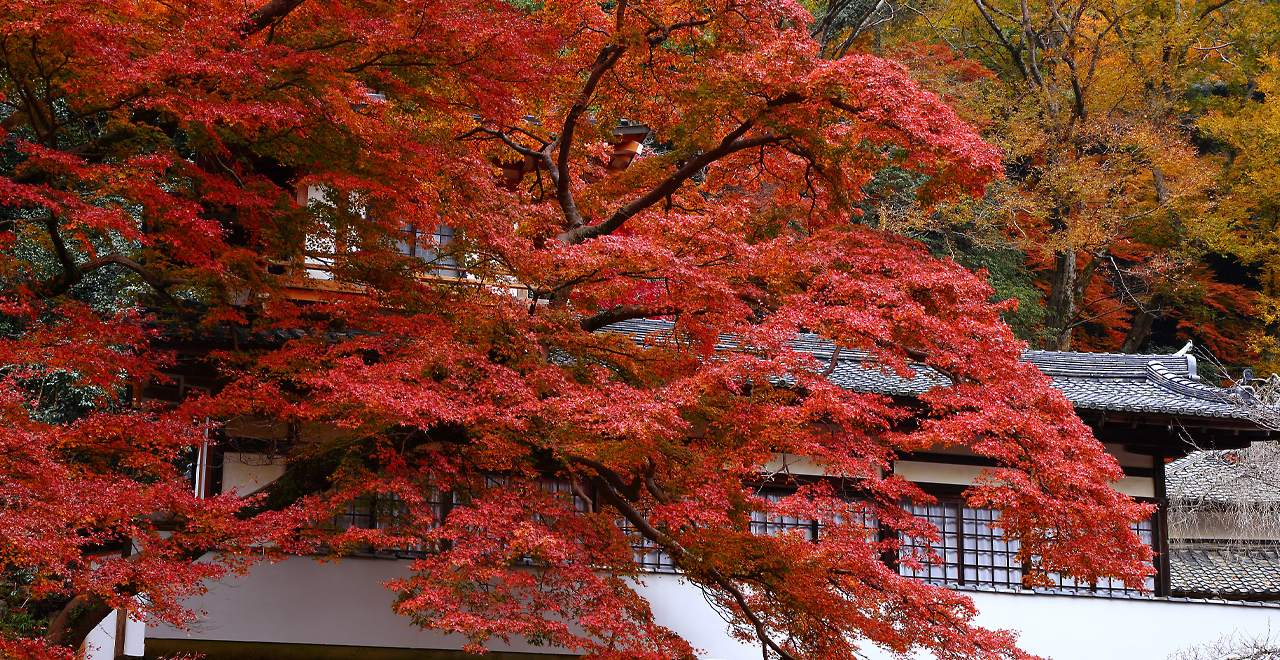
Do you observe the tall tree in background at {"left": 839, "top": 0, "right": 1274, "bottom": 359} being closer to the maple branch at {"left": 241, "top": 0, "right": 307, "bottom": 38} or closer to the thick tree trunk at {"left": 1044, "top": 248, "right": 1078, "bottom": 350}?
the thick tree trunk at {"left": 1044, "top": 248, "right": 1078, "bottom": 350}

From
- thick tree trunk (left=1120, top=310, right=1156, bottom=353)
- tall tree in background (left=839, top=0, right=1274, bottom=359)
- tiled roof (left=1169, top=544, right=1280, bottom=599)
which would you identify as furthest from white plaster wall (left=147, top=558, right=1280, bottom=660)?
thick tree trunk (left=1120, top=310, right=1156, bottom=353)

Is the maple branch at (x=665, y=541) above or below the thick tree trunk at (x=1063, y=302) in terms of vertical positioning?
below

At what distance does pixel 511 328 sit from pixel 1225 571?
34.9 feet

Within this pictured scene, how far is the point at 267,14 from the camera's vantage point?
7305 mm

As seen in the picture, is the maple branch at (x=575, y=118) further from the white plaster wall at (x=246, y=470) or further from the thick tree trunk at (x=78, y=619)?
the thick tree trunk at (x=78, y=619)

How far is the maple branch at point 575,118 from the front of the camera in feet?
29.1

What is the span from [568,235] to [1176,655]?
8345 millimetres

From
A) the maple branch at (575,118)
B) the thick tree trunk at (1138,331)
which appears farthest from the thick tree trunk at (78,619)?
the thick tree trunk at (1138,331)

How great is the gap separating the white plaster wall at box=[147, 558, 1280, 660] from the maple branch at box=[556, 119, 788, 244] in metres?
4.10

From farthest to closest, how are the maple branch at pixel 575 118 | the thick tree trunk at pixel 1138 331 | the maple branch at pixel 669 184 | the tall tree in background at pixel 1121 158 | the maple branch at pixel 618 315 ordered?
the thick tree trunk at pixel 1138 331, the tall tree in background at pixel 1121 158, the maple branch at pixel 575 118, the maple branch at pixel 669 184, the maple branch at pixel 618 315

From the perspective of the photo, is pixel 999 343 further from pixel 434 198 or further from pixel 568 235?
pixel 434 198

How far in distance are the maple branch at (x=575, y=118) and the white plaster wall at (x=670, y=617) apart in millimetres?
Answer: 4264

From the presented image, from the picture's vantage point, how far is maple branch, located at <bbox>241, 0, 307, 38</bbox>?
7.25 meters

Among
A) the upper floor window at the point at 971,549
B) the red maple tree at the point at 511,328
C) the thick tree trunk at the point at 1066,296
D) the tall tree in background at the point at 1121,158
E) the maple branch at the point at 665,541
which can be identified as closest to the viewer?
the red maple tree at the point at 511,328
